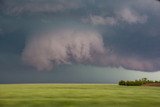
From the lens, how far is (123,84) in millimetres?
48719

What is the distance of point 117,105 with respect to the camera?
19.2m

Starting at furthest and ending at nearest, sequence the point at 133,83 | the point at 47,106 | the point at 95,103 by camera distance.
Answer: the point at 133,83
the point at 95,103
the point at 47,106

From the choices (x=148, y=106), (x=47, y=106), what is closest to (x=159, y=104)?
(x=148, y=106)

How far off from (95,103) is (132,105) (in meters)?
2.20

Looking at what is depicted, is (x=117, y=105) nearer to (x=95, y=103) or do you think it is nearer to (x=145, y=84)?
(x=95, y=103)

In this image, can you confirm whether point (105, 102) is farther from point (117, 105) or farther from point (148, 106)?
point (148, 106)

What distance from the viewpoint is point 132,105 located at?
1938cm

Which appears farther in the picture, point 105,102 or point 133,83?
point 133,83

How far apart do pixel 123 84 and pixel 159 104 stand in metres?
28.7

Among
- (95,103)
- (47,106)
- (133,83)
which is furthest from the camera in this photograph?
(133,83)

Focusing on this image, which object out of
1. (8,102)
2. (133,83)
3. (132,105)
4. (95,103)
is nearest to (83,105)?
(95,103)

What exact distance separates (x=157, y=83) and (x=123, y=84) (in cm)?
530

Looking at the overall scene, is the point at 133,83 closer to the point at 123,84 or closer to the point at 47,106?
the point at 123,84

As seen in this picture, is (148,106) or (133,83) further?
(133,83)
